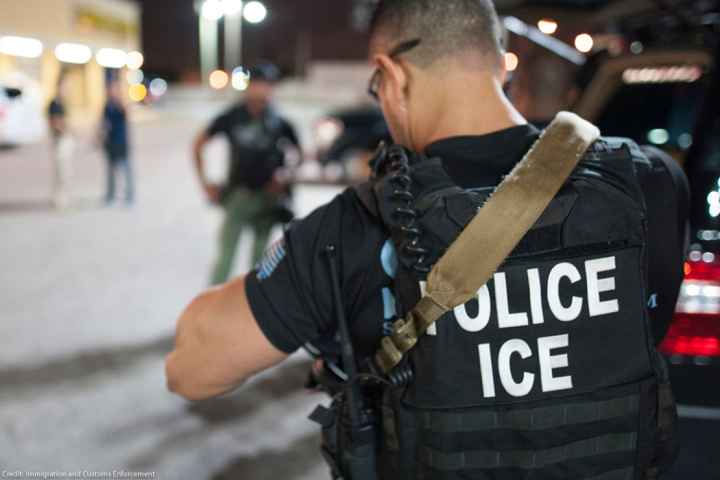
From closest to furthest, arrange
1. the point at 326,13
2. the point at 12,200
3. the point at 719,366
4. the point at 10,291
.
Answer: the point at 719,366 < the point at 10,291 < the point at 12,200 < the point at 326,13

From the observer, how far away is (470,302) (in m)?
1.29

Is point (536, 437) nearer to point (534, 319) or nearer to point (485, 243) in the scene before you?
point (534, 319)

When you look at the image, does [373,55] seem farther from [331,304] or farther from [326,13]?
[326,13]

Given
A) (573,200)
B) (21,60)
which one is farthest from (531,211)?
(21,60)

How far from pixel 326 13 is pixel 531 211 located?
44869 millimetres

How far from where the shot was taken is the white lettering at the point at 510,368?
129 centimetres

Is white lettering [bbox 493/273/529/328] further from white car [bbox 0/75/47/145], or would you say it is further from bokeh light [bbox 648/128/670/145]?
white car [bbox 0/75/47/145]

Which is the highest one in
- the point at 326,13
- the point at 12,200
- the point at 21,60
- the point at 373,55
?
the point at 326,13

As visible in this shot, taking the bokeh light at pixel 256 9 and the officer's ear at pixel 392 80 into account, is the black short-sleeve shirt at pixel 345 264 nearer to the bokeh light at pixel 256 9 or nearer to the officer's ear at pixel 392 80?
the officer's ear at pixel 392 80

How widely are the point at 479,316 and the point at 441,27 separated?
0.63 meters

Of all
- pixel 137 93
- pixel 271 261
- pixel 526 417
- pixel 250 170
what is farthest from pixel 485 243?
pixel 137 93

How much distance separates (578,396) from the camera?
133cm

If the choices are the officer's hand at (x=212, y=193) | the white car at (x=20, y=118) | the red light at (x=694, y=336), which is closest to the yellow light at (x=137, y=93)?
the white car at (x=20, y=118)

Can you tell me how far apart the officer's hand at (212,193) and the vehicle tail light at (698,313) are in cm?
369
